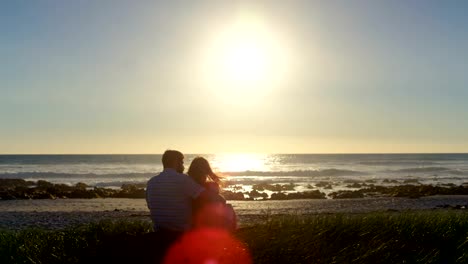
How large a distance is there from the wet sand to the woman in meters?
12.9

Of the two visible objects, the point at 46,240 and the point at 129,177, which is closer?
the point at 46,240

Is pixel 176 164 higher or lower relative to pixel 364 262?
higher

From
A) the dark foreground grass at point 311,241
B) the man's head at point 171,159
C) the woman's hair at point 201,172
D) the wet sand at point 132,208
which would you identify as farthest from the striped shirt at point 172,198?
the wet sand at point 132,208

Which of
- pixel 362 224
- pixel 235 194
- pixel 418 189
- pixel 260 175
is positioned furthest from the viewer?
pixel 260 175

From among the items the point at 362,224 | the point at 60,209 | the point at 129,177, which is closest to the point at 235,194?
the point at 60,209

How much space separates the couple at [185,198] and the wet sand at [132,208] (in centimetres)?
1292

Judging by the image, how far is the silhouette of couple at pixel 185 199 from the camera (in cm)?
908

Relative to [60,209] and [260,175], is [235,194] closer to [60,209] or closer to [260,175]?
[60,209]

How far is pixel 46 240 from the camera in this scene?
9875 millimetres

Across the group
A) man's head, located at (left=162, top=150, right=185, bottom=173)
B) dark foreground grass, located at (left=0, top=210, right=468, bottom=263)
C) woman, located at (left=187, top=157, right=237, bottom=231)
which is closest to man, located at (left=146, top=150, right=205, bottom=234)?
man's head, located at (left=162, top=150, right=185, bottom=173)

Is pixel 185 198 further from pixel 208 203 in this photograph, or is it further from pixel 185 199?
pixel 208 203

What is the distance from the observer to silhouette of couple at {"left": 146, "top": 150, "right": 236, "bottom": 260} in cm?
908

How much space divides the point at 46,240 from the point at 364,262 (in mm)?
5089

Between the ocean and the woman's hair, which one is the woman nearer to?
the woman's hair
